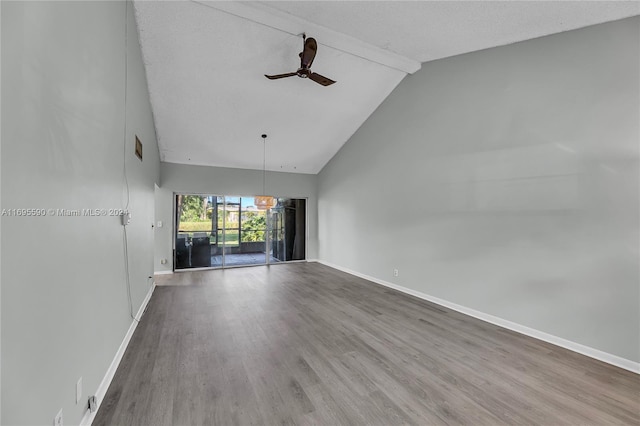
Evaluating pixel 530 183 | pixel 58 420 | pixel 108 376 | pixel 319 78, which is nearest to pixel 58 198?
pixel 58 420

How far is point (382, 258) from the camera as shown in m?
5.48

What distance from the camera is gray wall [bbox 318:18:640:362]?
2.63 meters

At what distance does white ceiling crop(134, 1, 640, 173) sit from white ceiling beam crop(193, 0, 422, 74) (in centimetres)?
1

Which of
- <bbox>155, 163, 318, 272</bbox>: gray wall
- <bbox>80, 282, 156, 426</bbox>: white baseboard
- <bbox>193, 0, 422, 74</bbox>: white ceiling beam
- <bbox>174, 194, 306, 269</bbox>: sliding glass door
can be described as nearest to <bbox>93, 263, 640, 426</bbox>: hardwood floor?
<bbox>80, 282, 156, 426</bbox>: white baseboard

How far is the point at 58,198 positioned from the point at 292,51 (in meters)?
3.55

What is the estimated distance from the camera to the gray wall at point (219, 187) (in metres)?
6.49

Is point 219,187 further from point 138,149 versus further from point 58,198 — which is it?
point 58,198

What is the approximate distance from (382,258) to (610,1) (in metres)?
4.42

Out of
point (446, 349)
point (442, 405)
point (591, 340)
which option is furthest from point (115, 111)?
point (591, 340)

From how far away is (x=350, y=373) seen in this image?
241cm

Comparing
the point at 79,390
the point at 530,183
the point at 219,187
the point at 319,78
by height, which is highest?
the point at 319,78

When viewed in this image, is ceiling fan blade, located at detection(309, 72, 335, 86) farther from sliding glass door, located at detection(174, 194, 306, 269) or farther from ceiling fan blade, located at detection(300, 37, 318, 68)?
sliding glass door, located at detection(174, 194, 306, 269)

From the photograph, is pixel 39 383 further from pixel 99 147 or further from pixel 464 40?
pixel 464 40

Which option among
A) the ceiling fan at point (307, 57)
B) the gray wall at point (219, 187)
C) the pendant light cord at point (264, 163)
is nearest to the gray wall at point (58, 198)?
the ceiling fan at point (307, 57)
